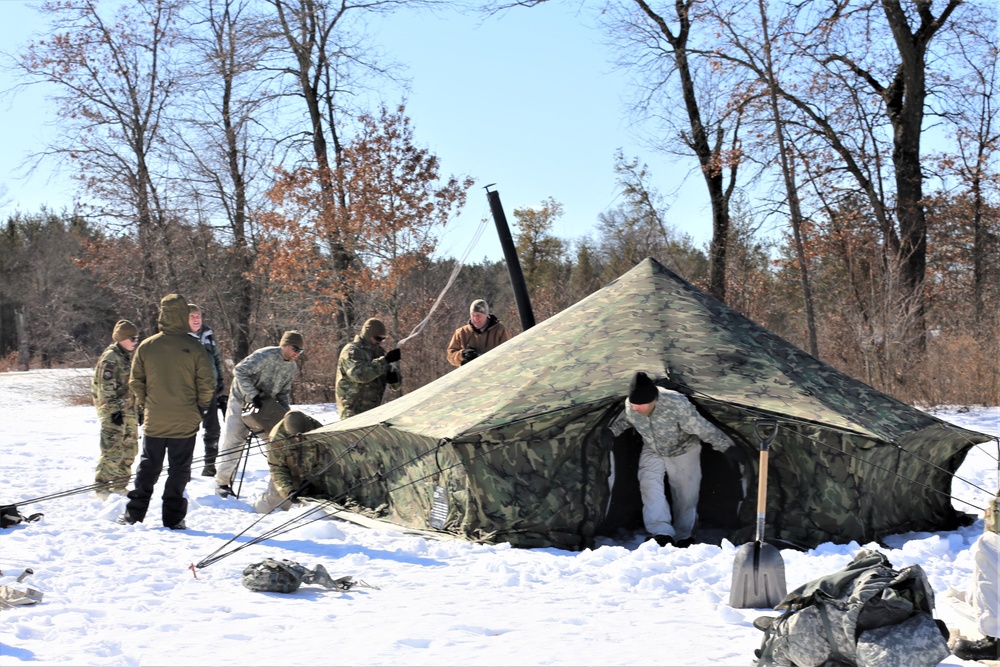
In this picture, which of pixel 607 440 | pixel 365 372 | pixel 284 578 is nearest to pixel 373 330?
pixel 365 372

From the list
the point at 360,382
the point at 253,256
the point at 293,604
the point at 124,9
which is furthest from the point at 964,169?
the point at 293,604

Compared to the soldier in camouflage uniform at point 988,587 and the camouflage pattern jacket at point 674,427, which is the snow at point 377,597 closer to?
the soldier in camouflage uniform at point 988,587

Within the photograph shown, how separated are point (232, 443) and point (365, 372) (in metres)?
1.36

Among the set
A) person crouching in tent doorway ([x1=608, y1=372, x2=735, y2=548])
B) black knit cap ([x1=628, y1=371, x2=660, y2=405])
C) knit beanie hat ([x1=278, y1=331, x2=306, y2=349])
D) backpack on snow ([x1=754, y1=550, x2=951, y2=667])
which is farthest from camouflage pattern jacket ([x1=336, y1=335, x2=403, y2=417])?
backpack on snow ([x1=754, y1=550, x2=951, y2=667])

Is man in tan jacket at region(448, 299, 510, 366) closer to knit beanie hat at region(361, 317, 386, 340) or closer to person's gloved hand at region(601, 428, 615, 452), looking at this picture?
knit beanie hat at region(361, 317, 386, 340)

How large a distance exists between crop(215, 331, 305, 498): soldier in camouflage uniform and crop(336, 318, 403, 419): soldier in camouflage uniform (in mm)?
548

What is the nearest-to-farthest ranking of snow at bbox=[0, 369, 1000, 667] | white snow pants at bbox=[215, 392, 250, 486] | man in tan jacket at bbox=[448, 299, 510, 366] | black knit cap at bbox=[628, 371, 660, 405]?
1. snow at bbox=[0, 369, 1000, 667]
2. black knit cap at bbox=[628, 371, 660, 405]
3. white snow pants at bbox=[215, 392, 250, 486]
4. man in tan jacket at bbox=[448, 299, 510, 366]

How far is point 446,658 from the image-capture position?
13.0ft

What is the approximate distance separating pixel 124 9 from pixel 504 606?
20518 mm

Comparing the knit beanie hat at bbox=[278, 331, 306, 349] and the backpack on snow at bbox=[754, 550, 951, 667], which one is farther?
the knit beanie hat at bbox=[278, 331, 306, 349]

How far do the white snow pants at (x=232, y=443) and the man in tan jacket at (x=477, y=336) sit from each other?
7.15 ft

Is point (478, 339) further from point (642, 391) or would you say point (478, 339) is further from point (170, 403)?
point (642, 391)

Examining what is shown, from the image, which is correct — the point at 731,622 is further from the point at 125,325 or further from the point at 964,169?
the point at 964,169

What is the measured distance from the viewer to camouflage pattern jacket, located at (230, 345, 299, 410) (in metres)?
8.41
